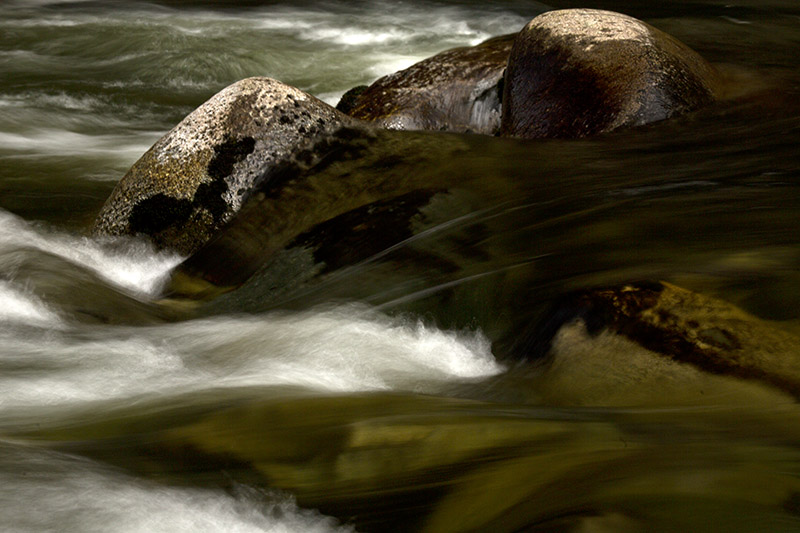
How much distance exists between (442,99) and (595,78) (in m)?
1.79

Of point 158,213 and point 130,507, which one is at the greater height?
point 130,507

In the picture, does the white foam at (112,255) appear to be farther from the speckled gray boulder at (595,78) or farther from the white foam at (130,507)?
the white foam at (130,507)

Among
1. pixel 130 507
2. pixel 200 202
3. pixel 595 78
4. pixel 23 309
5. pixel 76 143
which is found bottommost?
pixel 76 143

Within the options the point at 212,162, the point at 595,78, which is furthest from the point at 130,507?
the point at 595,78

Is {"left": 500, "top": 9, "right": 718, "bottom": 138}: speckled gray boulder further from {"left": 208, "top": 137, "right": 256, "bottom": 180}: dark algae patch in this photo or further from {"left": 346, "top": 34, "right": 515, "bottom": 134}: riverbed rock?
{"left": 208, "top": 137, "right": 256, "bottom": 180}: dark algae patch

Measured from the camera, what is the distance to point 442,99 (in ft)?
27.3

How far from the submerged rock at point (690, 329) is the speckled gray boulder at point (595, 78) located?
11.3 feet

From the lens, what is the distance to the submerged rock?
9.59 feet

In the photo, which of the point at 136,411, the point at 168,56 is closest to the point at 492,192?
the point at 136,411

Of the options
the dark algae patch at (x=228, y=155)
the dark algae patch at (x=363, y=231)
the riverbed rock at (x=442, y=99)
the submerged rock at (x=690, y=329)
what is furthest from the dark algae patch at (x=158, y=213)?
the submerged rock at (x=690, y=329)

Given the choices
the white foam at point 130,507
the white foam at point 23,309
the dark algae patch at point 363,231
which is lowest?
the white foam at point 23,309

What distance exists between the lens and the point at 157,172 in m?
5.93

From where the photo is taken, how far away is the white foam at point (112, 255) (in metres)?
5.61

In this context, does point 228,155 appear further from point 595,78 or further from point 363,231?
point 595,78
